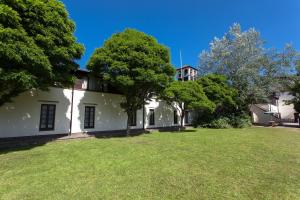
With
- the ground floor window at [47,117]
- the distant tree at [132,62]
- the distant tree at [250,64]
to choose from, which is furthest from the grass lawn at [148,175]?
the distant tree at [250,64]

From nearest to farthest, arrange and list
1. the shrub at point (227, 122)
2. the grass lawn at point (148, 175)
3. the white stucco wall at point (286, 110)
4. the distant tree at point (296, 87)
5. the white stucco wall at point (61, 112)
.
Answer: the grass lawn at point (148, 175) → the white stucco wall at point (61, 112) → the shrub at point (227, 122) → the distant tree at point (296, 87) → the white stucco wall at point (286, 110)

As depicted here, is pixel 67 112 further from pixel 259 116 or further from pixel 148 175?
pixel 259 116

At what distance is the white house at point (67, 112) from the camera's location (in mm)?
11142

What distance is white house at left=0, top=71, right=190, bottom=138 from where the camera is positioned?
11.1 meters

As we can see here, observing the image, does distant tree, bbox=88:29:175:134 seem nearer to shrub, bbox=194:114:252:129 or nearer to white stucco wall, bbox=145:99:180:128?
white stucco wall, bbox=145:99:180:128

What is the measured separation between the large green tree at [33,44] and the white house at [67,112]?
2.90 metres

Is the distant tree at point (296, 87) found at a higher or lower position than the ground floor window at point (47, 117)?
higher

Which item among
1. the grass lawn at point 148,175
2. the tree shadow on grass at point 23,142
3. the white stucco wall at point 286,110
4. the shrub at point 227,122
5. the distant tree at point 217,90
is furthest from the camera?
the white stucco wall at point 286,110

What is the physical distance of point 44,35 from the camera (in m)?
7.89

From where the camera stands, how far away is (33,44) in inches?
284

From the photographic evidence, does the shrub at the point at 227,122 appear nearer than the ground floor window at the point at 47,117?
No

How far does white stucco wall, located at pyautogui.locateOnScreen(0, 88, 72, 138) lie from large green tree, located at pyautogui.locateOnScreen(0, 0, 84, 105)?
2.72m

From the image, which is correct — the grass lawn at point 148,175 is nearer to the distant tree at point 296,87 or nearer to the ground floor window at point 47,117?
the ground floor window at point 47,117

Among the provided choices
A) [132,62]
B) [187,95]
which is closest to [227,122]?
[187,95]
